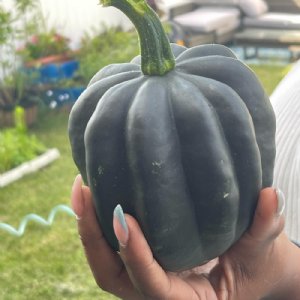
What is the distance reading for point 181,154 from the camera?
1.05 m

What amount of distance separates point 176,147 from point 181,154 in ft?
0.05

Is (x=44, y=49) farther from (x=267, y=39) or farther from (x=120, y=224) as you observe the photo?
(x=120, y=224)

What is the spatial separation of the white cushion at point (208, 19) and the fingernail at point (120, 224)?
8.25 m

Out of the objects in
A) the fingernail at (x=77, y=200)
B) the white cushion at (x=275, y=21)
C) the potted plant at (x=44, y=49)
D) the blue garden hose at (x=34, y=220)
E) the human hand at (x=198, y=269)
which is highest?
the fingernail at (x=77, y=200)

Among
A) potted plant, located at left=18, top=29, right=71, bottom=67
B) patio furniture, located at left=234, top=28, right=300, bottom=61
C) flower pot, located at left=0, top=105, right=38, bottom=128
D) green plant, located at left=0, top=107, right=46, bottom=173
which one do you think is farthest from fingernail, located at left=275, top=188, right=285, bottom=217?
patio furniture, located at left=234, top=28, right=300, bottom=61

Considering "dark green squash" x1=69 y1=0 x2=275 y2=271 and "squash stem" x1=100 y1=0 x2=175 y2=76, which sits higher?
"squash stem" x1=100 y1=0 x2=175 y2=76

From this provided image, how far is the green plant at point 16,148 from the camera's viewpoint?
4.41m

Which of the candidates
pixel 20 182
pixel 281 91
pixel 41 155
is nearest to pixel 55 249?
pixel 20 182

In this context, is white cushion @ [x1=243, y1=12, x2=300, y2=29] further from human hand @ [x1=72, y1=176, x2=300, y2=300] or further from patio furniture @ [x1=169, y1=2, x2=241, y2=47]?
human hand @ [x1=72, y1=176, x2=300, y2=300]

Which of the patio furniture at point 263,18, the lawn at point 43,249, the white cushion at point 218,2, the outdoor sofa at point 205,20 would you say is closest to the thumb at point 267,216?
the lawn at point 43,249

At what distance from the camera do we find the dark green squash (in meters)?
1.04

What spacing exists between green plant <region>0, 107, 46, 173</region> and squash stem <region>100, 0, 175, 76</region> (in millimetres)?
3438

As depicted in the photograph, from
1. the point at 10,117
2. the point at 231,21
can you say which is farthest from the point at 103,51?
the point at 231,21

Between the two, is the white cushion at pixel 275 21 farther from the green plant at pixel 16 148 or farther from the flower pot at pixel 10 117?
the green plant at pixel 16 148
